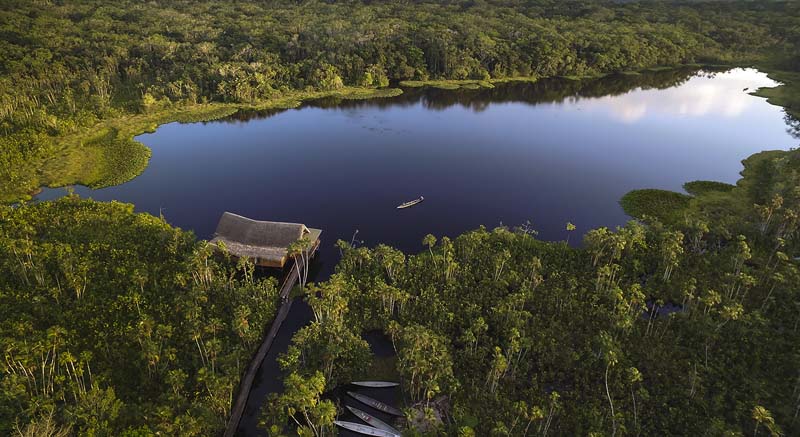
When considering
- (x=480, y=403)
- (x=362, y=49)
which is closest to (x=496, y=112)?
(x=362, y=49)

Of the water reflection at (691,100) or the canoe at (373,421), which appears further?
the water reflection at (691,100)

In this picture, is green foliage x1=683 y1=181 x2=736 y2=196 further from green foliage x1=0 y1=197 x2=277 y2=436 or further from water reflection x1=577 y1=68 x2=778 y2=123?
green foliage x1=0 y1=197 x2=277 y2=436

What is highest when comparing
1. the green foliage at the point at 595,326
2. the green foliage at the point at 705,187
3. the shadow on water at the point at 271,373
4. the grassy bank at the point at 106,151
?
the grassy bank at the point at 106,151

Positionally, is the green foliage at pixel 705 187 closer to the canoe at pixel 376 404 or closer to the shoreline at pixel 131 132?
the shoreline at pixel 131 132

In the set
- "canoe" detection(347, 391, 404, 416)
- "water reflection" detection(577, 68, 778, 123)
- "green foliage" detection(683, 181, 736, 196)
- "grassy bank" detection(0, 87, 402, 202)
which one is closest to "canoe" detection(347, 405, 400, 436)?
"canoe" detection(347, 391, 404, 416)

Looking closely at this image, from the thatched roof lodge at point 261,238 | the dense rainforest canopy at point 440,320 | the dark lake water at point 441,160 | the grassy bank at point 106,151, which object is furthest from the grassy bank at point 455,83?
the thatched roof lodge at point 261,238

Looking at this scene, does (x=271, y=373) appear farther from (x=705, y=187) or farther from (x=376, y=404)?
(x=705, y=187)

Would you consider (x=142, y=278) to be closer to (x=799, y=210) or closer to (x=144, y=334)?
(x=144, y=334)
